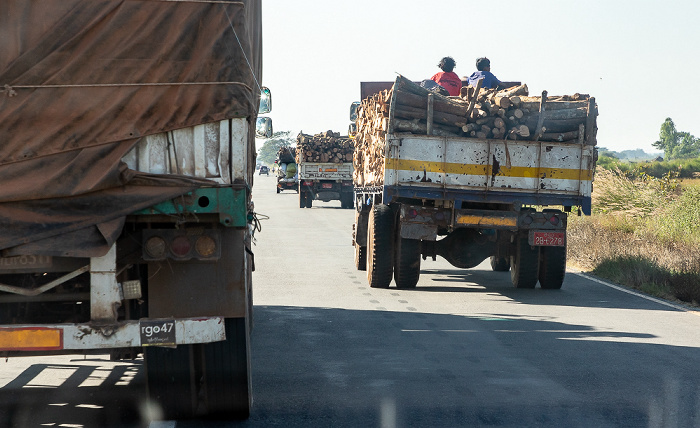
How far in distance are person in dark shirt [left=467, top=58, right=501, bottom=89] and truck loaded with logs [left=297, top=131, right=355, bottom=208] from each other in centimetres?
2331

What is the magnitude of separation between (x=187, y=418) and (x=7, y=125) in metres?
2.17

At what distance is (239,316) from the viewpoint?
231 inches

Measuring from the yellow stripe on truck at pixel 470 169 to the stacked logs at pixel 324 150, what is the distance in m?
25.9

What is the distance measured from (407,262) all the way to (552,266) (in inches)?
80.2

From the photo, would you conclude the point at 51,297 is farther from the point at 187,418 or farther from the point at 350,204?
the point at 350,204

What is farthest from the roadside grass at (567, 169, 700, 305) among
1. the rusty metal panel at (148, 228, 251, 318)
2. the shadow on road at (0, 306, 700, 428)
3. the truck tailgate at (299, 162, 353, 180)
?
the truck tailgate at (299, 162, 353, 180)

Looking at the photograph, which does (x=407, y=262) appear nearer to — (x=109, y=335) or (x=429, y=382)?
(x=429, y=382)

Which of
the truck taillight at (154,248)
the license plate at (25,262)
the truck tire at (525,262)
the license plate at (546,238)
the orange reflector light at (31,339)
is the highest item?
the truck taillight at (154,248)

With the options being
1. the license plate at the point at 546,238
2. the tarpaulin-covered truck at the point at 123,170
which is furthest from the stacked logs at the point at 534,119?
the tarpaulin-covered truck at the point at 123,170

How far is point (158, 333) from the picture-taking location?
17.7 ft

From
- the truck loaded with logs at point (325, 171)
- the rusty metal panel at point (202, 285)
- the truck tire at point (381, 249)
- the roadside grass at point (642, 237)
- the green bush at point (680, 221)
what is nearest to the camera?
the rusty metal panel at point (202, 285)

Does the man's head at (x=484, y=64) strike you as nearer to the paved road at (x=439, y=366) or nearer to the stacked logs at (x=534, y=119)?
the stacked logs at (x=534, y=119)

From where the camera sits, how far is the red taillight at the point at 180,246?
563 centimetres

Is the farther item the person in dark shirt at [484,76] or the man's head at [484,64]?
the man's head at [484,64]
